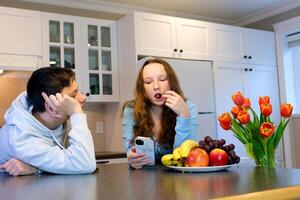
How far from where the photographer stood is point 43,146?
4.20 feet

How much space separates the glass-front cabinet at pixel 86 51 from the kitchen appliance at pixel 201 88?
638 mm

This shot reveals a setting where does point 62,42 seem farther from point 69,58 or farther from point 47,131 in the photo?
point 47,131

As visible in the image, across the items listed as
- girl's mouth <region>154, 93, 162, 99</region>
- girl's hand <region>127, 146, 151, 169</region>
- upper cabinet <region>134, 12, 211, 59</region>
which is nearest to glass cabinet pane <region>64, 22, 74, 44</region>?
upper cabinet <region>134, 12, 211, 59</region>

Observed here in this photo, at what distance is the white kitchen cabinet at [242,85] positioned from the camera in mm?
3711

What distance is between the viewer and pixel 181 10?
4.04 meters

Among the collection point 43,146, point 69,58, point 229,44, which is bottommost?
point 43,146

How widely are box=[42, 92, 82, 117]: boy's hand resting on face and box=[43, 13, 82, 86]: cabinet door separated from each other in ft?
6.08

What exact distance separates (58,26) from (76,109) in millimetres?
2078

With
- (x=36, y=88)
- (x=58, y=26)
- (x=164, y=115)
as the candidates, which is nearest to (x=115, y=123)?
(x=58, y=26)

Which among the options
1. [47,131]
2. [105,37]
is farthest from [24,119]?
[105,37]

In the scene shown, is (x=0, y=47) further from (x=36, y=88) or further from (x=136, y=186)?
(x=136, y=186)

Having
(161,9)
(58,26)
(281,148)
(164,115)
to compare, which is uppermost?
(161,9)

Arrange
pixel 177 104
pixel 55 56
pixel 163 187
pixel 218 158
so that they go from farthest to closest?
pixel 55 56
pixel 177 104
pixel 218 158
pixel 163 187

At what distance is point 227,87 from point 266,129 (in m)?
2.58
